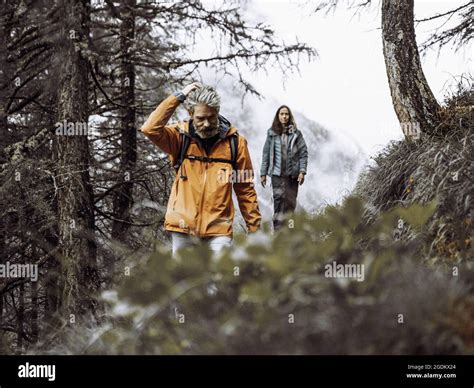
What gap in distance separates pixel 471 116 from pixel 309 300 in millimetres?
5121

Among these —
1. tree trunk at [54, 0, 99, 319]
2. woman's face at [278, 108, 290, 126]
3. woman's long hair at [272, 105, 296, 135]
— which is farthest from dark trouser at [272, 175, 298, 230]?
tree trunk at [54, 0, 99, 319]

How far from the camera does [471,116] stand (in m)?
6.87

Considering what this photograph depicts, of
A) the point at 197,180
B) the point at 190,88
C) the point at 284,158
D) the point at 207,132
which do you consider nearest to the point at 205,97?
the point at 190,88

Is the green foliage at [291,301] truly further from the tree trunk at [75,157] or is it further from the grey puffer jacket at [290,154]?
the grey puffer jacket at [290,154]

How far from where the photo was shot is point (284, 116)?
9719mm

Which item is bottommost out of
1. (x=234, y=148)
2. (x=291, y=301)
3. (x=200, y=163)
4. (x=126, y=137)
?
(x=291, y=301)

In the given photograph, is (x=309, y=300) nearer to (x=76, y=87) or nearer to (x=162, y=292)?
(x=162, y=292)

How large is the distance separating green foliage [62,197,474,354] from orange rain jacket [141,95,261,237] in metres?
2.29

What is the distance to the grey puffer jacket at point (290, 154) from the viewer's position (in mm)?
9648

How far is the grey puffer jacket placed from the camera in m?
9.65

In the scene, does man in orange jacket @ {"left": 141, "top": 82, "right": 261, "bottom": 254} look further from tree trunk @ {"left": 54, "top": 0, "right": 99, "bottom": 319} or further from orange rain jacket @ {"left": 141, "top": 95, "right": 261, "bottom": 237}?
tree trunk @ {"left": 54, "top": 0, "right": 99, "bottom": 319}

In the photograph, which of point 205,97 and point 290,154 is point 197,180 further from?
point 290,154

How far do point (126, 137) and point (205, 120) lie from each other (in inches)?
300
